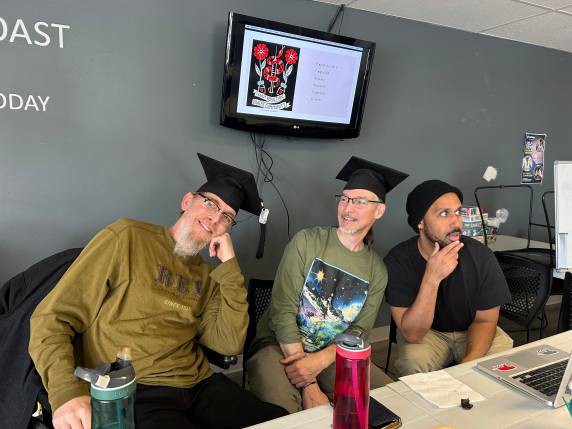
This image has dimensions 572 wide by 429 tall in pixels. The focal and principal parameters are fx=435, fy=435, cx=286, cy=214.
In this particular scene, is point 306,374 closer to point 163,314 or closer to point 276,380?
point 276,380

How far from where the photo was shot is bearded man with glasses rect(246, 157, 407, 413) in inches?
70.8

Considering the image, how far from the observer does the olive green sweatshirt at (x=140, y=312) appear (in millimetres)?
1327

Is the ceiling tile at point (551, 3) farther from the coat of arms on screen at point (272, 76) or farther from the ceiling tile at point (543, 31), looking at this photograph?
the coat of arms on screen at point (272, 76)

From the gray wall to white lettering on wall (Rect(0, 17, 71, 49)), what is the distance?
0.02m

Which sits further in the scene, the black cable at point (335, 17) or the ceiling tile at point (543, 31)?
the ceiling tile at point (543, 31)

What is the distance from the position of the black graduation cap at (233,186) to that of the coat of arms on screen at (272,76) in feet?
2.41

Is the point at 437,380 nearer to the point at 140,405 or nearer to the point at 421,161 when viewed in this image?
the point at 140,405

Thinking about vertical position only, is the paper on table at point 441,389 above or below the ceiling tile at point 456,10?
below

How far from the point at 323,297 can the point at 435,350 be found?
61 centimetres

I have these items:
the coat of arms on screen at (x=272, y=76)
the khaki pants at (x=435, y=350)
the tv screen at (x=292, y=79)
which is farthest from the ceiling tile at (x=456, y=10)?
the khaki pants at (x=435, y=350)

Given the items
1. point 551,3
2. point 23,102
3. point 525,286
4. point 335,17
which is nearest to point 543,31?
point 551,3

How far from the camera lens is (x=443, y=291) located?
Answer: 2.09 meters

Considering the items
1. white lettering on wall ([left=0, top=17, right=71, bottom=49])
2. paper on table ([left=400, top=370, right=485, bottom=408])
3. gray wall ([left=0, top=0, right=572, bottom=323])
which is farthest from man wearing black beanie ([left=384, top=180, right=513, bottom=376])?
white lettering on wall ([left=0, top=17, right=71, bottom=49])

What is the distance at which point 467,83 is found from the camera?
3375 mm
